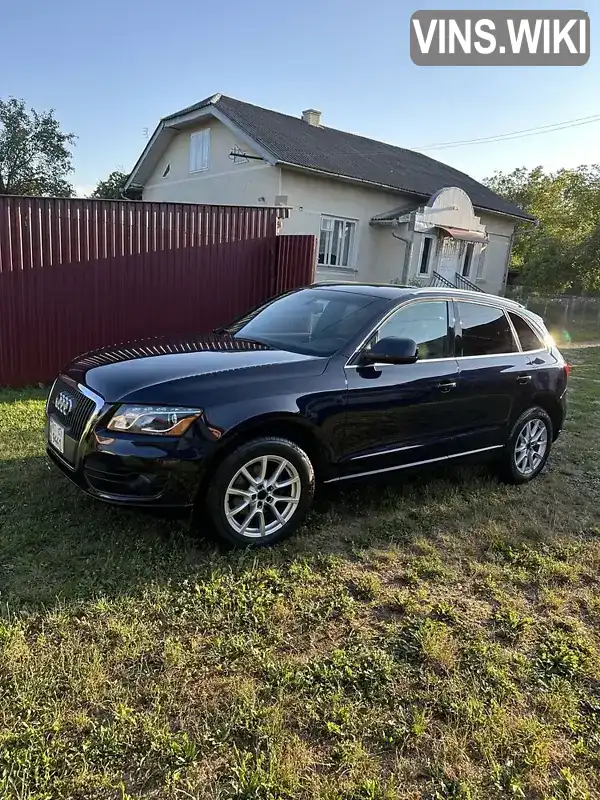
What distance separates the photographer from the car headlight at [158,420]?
A: 2.96 m

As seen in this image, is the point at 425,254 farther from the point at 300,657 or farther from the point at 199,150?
the point at 300,657

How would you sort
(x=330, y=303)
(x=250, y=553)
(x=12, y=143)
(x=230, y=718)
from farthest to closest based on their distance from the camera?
(x=12, y=143), (x=330, y=303), (x=250, y=553), (x=230, y=718)

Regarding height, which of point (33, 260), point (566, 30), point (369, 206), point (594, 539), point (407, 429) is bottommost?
point (594, 539)

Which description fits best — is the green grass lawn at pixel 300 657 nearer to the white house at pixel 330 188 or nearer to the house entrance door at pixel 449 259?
the white house at pixel 330 188

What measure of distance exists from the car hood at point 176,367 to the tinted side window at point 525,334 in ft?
7.04

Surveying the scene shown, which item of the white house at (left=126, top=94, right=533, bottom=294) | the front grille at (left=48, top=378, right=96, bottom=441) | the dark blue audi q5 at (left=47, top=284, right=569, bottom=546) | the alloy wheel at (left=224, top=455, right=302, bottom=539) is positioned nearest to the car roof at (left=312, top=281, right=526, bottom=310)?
the dark blue audi q5 at (left=47, top=284, right=569, bottom=546)

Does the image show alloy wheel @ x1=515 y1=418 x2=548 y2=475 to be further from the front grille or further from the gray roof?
the gray roof

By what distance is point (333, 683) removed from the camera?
90.0 inches

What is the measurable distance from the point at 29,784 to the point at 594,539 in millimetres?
3670

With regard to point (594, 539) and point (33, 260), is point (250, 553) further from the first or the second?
point (33, 260)

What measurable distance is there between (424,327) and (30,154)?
44080 mm

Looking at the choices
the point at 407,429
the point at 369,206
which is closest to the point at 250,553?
the point at 407,429

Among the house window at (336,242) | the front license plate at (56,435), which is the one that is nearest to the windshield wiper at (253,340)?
the front license plate at (56,435)

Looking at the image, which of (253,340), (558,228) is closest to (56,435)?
(253,340)
